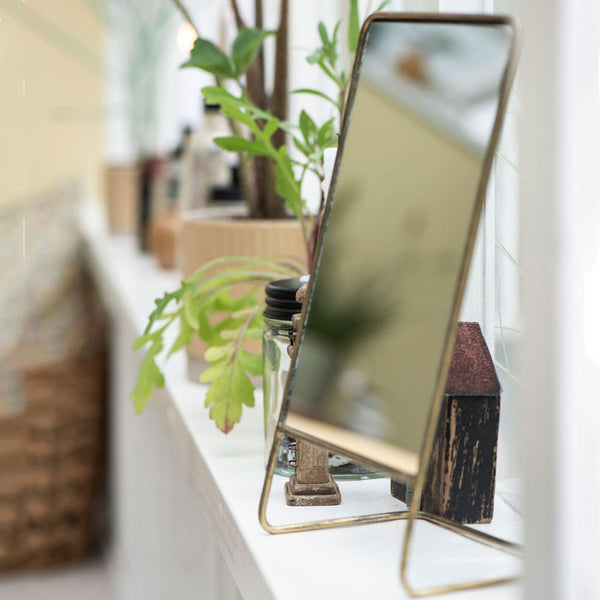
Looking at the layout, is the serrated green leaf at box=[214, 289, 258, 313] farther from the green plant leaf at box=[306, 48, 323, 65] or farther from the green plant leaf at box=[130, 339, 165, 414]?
the green plant leaf at box=[306, 48, 323, 65]

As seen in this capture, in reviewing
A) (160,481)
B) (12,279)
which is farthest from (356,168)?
(12,279)

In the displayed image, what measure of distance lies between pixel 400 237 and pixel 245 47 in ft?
1.07

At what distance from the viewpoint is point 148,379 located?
657 millimetres

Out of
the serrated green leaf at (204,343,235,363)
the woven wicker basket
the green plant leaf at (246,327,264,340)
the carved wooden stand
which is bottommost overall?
the woven wicker basket

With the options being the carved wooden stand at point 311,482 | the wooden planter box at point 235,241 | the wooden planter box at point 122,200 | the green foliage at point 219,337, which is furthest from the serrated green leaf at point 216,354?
the wooden planter box at point 122,200

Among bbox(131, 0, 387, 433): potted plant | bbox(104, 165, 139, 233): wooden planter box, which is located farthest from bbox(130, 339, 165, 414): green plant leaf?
bbox(104, 165, 139, 233): wooden planter box

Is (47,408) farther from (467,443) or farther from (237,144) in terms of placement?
(467,443)

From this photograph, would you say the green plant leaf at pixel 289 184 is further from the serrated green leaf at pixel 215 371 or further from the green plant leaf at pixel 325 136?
the serrated green leaf at pixel 215 371

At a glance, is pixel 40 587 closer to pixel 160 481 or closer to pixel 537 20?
pixel 160 481

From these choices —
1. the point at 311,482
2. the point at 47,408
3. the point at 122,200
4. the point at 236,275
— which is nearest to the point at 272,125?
the point at 236,275

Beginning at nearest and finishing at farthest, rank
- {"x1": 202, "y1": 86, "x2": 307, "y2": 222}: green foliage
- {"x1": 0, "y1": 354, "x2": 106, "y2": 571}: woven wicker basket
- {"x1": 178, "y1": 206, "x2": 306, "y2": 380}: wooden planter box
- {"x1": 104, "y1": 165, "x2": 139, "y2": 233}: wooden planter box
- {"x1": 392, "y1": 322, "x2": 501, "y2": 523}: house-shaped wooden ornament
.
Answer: {"x1": 392, "y1": 322, "x2": 501, "y2": 523}: house-shaped wooden ornament, {"x1": 202, "y1": 86, "x2": 307, "y2": 222}: green foliage, {"x1": 178, "y1": 206, "x2": 306, "y2": 380}: wooden planter box, {"x1": 0, "y1": 354, "x2": 106, "y2": 571}: woven wicker basket, {"x1": 104, "y1": 165, "x2": 139, "y2": 233}: wooden planter box

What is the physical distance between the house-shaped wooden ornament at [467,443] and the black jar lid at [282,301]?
4.8 inches

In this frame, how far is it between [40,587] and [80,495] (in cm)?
22

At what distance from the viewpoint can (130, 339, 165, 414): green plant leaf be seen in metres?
0.65
